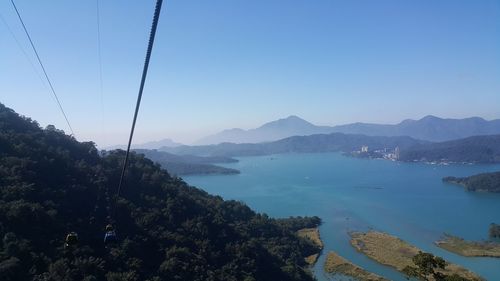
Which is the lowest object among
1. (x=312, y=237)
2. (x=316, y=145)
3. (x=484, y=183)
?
(x=312, y=237)

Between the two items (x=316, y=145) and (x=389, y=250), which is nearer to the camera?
(x=389, y=250)

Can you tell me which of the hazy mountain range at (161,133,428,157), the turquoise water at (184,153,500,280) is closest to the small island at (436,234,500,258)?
the turquoise water at (184,153,500,280)

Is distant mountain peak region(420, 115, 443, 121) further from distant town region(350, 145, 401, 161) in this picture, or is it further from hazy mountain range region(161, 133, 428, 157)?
distant town region(350, 145, 401, 161)

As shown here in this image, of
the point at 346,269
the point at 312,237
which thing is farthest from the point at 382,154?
the point at 346,269

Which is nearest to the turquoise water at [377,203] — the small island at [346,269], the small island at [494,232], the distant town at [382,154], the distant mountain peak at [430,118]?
the small island at [494,232]

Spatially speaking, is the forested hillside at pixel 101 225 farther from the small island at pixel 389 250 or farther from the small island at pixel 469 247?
the small island at pixel 469 247

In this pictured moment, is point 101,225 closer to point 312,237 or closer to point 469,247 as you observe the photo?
point 312,237

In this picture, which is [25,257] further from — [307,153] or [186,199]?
[307,153]
